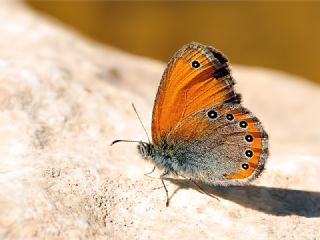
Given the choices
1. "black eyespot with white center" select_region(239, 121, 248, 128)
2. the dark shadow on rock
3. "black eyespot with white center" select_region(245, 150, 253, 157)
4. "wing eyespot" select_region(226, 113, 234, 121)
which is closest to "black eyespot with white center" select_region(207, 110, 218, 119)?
"wing eyespot" select_region(226, 113, 234, 121)

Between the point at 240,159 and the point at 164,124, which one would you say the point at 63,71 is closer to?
the point at 164,124

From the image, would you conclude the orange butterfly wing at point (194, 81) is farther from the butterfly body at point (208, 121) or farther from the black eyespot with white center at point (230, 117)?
the black eyespot with white center at point (230, 117)

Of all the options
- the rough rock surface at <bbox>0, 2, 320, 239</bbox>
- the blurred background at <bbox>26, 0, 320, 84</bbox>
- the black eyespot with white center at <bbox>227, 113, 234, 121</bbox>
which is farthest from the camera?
the blurred background at <bbox>26, 0, 320, 84</bbox>

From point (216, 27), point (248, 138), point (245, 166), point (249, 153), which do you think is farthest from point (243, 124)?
point (216, 27)

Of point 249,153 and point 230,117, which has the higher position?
point 230,117

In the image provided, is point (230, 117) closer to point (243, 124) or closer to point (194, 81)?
point (243, 124)

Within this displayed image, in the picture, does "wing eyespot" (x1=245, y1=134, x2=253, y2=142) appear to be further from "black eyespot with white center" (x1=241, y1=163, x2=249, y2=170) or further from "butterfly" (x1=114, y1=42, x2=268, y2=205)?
"black eyespot with white center" (x1=241, y1=163, x2=249, y2=170)
